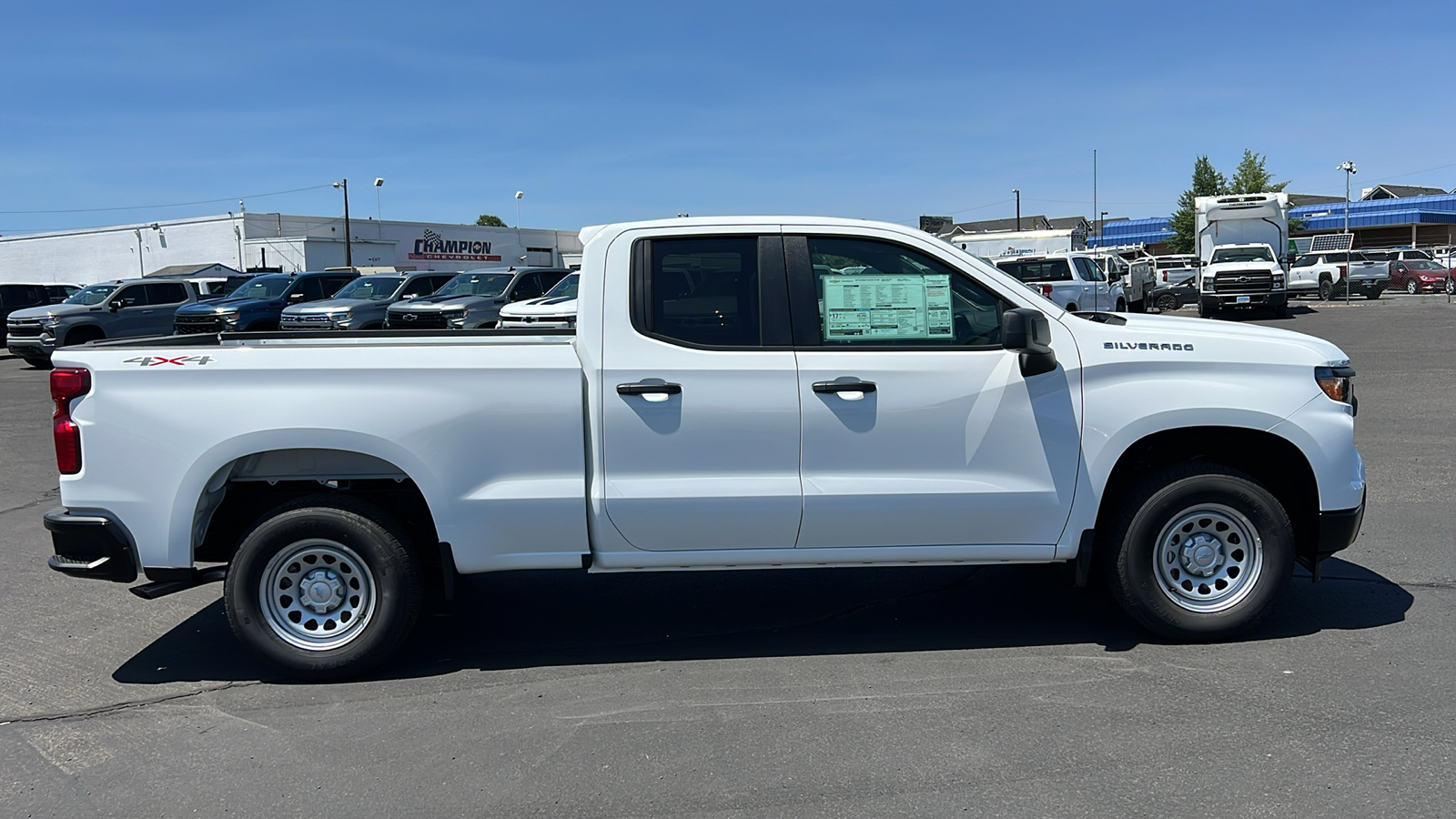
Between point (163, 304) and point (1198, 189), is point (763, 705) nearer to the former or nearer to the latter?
point (163, 304)

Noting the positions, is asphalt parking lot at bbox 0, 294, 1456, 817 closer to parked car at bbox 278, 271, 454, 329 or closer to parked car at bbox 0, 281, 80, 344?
parked car at bbox 278, 271, 454, 329

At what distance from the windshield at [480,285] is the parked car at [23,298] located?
10.8 m

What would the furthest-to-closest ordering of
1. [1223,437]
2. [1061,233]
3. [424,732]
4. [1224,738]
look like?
[1061,233], [1223,437], [424,732], [1224,738]

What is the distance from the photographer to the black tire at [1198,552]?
16.1 ft

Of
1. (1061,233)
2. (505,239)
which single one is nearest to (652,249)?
(1061,233)

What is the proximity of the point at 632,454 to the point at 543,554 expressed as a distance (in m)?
0.59

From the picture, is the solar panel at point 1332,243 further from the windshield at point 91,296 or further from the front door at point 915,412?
the front door at point 915,412

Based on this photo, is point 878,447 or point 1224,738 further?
point 878,447

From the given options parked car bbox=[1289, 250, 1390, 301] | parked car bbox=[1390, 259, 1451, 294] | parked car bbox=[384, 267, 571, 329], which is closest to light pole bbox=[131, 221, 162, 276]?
parked car bbox=[384, 267, 571, 329]

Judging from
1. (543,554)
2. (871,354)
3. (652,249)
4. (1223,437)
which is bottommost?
(543,554)

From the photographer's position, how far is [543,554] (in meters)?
4.82

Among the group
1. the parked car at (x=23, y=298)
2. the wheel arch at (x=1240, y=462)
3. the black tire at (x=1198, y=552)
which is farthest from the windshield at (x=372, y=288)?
the black tire at (x=1198, y=552)

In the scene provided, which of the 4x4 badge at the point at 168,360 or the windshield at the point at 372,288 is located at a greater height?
the windshield at the point at 372,288

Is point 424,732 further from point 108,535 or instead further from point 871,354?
point 871,354
